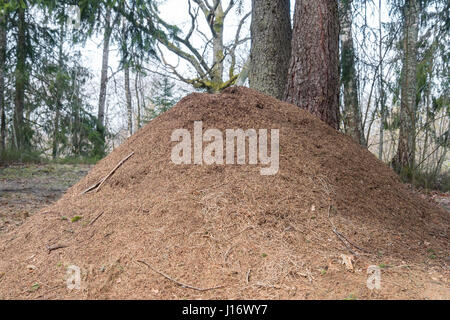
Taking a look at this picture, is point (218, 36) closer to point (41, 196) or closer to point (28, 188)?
point (28, 188)

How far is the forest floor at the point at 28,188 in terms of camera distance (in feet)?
13.2

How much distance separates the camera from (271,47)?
493cm

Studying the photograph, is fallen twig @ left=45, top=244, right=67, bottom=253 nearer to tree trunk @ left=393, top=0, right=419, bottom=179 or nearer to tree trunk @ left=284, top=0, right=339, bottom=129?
tree trunk @ left=284, top=0, right=339, bottom=129

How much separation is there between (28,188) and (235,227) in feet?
15.5

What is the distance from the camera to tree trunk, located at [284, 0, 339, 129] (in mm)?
3850

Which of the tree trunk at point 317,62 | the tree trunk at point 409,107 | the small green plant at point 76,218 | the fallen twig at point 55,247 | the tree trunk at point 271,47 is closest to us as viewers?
the fallen twig at point 55,247

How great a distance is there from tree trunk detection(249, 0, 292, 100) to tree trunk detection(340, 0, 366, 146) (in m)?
1.87

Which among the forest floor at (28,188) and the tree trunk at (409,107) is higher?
the tree trunk at (409,107)

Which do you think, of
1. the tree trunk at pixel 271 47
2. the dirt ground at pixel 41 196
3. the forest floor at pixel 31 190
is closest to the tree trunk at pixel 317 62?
the tree trunk at pixel 271 47

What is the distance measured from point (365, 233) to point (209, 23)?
11775mm

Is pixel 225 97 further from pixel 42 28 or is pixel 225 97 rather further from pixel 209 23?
pixel 209 23

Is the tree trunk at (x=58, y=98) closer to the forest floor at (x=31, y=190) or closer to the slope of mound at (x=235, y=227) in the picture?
the forest floor at (x=31, y=190)

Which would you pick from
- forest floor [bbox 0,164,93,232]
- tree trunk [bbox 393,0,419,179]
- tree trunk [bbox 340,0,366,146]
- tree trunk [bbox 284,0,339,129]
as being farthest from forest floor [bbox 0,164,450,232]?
tree trunk [bbox 284,0,339,129]

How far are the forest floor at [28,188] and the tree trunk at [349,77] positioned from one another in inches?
204
